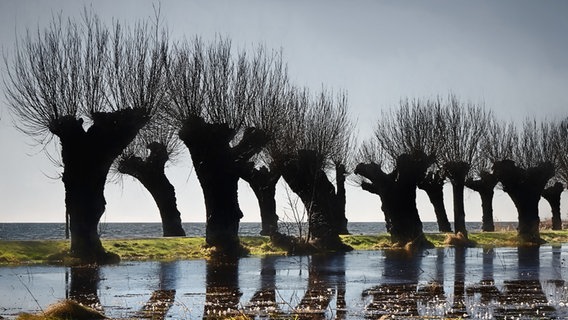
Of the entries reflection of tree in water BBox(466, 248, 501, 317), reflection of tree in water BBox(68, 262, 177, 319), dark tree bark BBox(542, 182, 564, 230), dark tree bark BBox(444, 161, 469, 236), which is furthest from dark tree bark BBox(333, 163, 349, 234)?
reflection of tree in water BBox(466, 248, 501, 317)

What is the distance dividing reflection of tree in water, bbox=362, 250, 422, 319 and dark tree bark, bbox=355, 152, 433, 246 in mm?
18857

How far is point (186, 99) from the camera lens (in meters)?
42.4

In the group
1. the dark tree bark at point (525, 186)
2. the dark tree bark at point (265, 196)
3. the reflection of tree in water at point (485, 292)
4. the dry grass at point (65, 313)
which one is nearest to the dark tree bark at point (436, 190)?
the dark tree bark at point (525, 186)

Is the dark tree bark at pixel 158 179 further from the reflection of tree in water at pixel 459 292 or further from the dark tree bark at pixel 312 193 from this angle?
the reflection of tree in water at pixel 459 292

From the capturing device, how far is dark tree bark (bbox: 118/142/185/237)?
55500 millimetres

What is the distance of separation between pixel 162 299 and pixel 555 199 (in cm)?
7359

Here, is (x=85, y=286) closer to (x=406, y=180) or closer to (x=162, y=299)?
(x=162, y=299)

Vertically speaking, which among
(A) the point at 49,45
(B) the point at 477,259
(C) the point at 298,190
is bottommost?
(B) the point at 477,259

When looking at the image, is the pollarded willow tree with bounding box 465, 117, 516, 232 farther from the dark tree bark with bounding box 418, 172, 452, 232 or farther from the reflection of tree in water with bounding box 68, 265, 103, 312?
the reflection of tree in water with bounding box 68, 265, 103, 312

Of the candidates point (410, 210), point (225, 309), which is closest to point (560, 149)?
point (410, 210)

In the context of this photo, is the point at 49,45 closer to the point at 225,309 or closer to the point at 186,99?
the point at 186,99

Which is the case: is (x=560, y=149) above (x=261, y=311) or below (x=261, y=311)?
above

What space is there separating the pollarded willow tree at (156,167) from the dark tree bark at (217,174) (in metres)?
12.7

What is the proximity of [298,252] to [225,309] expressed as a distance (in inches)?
1103
